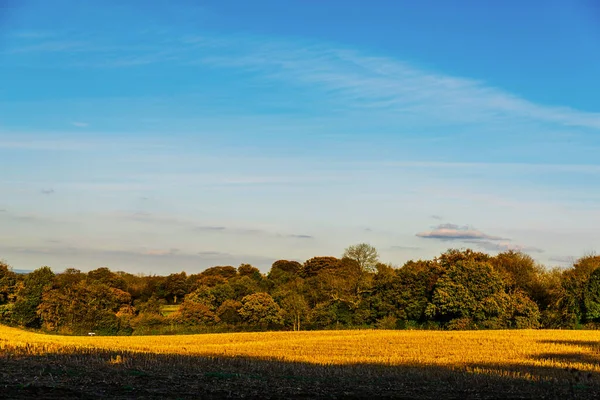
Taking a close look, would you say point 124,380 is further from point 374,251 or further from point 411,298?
point 374,251

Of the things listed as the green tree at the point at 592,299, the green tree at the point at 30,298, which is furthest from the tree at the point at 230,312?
the green tree at the point at 592,299

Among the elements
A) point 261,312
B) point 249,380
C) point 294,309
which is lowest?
point 261,312

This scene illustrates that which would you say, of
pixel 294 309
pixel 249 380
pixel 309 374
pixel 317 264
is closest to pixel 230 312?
pixel 294 309

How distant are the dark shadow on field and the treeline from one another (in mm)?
49040

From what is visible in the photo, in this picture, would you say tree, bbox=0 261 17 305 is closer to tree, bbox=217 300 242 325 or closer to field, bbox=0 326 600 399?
tree, bbox=217 300 242 325

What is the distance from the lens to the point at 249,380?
25734 mm

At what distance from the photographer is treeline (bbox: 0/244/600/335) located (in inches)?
3250

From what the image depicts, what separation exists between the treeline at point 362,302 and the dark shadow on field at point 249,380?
1931 inches

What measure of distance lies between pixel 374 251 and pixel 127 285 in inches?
2009

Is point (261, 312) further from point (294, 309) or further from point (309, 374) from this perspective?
point (309, 374)

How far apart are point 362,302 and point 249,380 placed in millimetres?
Result: 67773

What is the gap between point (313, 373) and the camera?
98.9 ft

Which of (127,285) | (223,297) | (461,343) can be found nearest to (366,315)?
Answer: (223,297)

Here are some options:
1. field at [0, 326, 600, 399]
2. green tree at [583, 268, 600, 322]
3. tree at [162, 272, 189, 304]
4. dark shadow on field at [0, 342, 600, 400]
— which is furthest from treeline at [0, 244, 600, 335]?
dark shadow on field at [0, 342, 600, 400]
